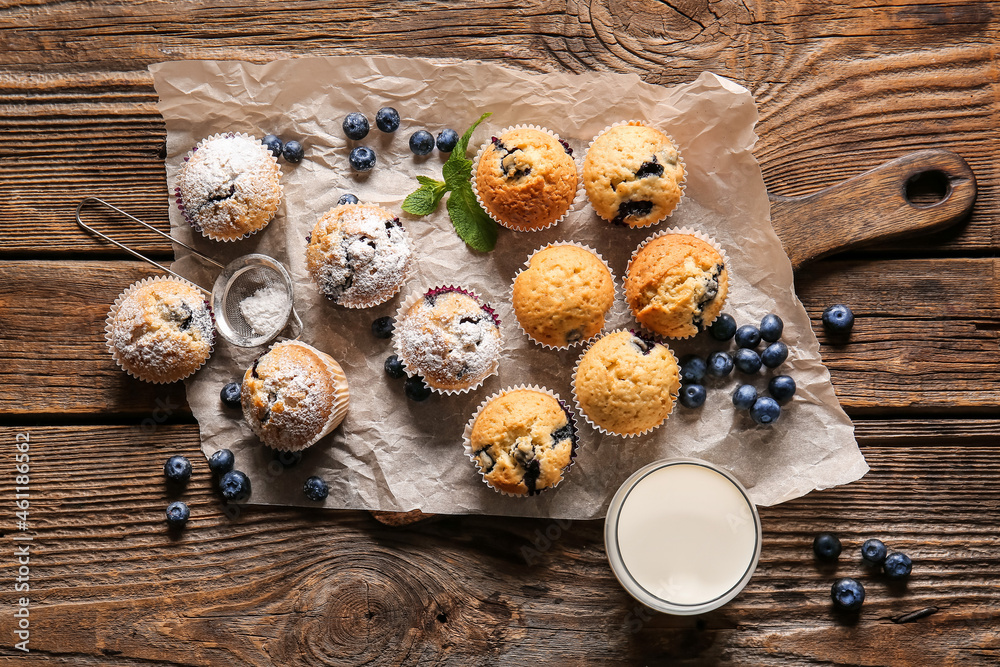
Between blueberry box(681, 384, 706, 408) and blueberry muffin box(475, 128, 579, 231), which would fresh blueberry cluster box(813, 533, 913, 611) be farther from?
blueberry muffin box(475, 128, 579, 231)

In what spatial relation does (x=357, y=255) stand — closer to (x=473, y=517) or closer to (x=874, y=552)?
(x=473, y=517)

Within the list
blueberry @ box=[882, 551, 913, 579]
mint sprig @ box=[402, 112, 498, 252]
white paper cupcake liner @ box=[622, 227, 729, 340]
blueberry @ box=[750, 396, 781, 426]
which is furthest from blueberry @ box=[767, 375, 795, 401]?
mint sprig @ box=[402, 112, 498, 252]

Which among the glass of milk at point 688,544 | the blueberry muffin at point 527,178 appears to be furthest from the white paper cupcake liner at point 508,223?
the glass of milk at point 688,544

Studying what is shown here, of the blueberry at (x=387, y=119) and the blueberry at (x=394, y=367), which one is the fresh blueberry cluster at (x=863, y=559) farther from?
the blueberry at (x=387, y=119)

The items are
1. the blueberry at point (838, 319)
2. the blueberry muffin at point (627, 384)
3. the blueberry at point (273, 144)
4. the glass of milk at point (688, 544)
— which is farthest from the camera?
the blueberry at point (273, 144)

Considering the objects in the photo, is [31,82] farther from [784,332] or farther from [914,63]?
[914,63]
